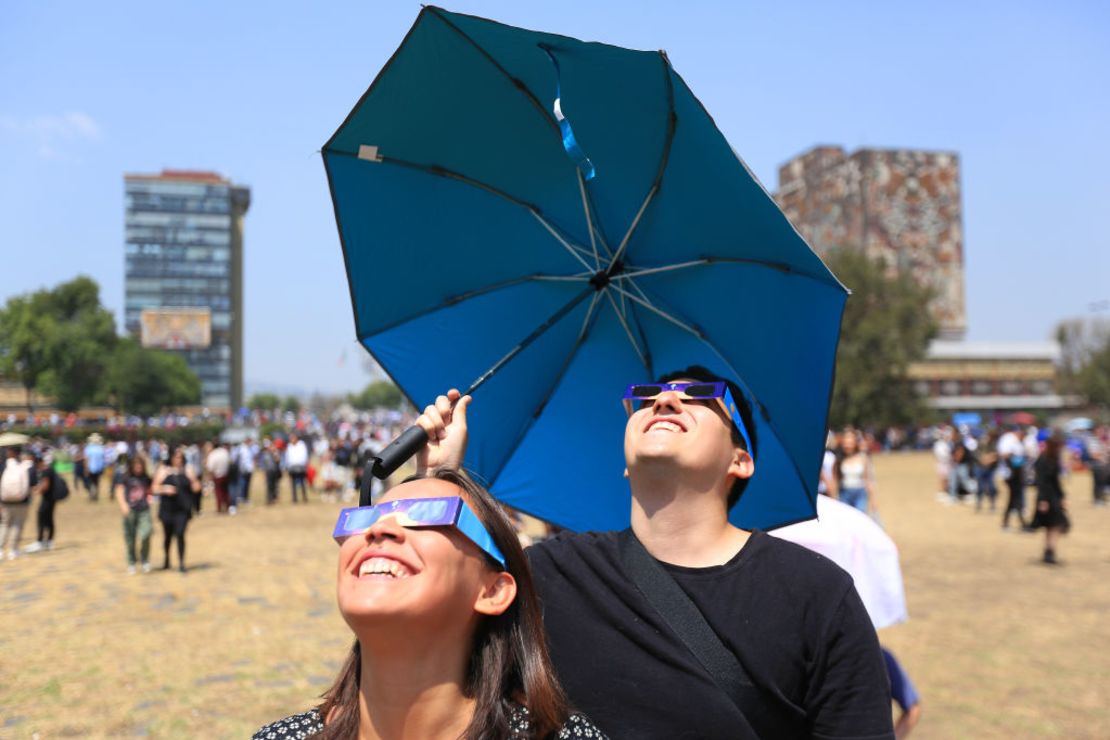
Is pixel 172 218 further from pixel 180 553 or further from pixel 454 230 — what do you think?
pixel 454 230

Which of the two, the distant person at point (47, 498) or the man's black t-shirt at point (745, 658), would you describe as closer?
the man's black t-shirt at point (745, 658)

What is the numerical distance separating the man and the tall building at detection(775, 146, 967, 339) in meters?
104

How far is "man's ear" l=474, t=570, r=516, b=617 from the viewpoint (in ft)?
5.51

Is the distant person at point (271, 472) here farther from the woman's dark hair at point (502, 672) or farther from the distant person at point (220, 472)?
the woman's dark hair at point (502, 672)

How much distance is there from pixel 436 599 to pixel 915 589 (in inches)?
404

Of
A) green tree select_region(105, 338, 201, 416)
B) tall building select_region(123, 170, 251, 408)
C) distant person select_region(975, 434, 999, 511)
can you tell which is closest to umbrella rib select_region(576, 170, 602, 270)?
distant person select_region(975, 434, 999, 511)

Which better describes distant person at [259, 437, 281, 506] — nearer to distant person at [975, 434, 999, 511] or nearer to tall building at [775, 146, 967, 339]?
distant person at [975, 434, 999, 511]

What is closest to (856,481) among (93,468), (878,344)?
(93,468)

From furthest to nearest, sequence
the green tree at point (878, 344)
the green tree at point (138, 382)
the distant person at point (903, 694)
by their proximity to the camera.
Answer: the green tree at point (138, 382) < the green tree at point (878, 344) < the distant person at point (903, 694)

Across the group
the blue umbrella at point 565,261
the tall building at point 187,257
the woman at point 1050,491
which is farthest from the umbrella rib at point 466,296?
the tall building at point 187,257

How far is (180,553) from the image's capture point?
1218cm

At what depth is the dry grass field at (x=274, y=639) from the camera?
20.3ft

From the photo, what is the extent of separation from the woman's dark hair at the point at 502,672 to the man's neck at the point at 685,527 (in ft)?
1.43

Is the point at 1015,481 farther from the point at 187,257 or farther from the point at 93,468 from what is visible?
the point at 187,257
